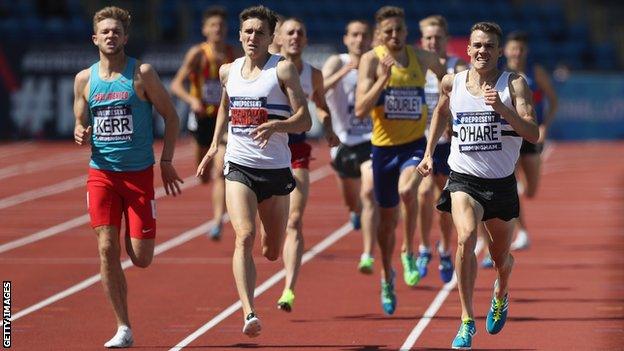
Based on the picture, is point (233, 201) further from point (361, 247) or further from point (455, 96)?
point (361, 247)

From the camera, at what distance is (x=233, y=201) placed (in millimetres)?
9844

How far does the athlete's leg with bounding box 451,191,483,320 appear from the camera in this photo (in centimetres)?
952

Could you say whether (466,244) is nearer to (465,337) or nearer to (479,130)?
(465,337)

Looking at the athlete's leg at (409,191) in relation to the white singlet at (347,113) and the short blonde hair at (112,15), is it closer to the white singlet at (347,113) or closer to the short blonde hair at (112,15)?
the white singlet at (347,113)

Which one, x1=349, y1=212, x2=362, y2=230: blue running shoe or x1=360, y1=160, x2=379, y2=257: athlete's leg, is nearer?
→ x1=360, y1=160, x2=379, y2=257: athlete's leg

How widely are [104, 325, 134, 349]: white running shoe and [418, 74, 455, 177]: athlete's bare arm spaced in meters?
2.05

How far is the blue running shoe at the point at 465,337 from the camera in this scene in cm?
939

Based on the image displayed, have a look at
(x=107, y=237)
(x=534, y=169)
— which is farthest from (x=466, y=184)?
(x=534, y=169)

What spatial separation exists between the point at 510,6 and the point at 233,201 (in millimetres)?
26502

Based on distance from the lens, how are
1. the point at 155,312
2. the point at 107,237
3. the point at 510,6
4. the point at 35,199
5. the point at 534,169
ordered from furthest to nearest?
the point at 510,6, the point at 35,199, the point at 534,169, the point at 155,312, the point at 107,237

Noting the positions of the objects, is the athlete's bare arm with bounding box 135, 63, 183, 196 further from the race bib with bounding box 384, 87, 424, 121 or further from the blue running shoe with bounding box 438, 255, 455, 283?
the blue running shoe with bounding box 438, 255, 455, 283

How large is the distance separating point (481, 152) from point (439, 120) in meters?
0.58

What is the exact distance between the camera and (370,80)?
38.3ft

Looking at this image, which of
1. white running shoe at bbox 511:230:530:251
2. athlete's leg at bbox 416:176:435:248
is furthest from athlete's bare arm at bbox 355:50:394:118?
white running shoe at bbox 511:230:530:251
